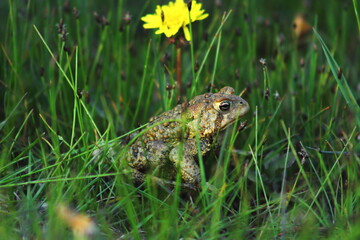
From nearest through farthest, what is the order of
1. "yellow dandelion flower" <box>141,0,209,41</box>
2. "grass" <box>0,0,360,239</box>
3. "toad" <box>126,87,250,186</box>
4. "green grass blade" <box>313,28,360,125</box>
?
1. "grass" <box>0,0,360,239</box>
2. "green grass blade" <box>313,28,360,125</box>
3. "toad" <box>126,87,250,186</box>
4. "yellow dandelion flower" <box>141,0,209,41</box>

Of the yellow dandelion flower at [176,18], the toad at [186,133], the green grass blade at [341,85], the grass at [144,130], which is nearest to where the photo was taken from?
the grass at [144,130]

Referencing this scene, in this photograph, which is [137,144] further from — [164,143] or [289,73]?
[289,73]

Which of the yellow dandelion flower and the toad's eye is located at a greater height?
the yellow dandelion flower

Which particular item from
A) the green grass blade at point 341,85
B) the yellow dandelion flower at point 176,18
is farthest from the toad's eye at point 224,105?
the green grass blade at point 341,85

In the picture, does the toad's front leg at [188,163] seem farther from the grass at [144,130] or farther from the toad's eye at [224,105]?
the toad's eye at [224,105]

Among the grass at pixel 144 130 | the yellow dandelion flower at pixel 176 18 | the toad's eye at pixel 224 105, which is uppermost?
the yellow dandelion flower at pixel 176 18

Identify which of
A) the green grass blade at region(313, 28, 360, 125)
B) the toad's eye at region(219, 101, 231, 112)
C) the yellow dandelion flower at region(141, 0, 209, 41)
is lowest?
the toad's eye at region(219, 101, 231, 112)

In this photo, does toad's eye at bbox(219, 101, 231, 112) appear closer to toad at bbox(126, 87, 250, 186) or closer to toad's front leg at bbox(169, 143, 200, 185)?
toad at bbox(126, 87, 250, 186)

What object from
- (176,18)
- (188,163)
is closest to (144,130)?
(188,163)

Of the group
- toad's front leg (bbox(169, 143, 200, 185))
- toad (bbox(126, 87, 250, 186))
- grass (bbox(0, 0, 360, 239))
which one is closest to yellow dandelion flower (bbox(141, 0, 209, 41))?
grass (bbox(0, 0, 360, 239))
